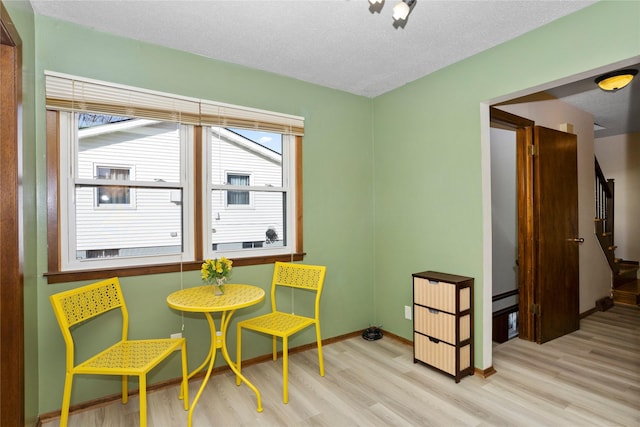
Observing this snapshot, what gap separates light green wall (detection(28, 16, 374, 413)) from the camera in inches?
86.0

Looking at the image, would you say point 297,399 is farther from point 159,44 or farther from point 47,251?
point 159,44

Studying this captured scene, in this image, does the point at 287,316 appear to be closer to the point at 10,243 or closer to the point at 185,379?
the point at 185,379

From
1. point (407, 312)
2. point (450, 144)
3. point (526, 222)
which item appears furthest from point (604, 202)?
point (407, 312)

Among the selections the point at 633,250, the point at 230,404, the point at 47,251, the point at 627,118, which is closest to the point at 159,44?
the point at 47,251

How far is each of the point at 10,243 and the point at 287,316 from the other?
182 cm

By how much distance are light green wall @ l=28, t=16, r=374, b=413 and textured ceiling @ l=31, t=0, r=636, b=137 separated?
137 millimetres

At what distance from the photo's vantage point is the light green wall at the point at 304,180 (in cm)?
218

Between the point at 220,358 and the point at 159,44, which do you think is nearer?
the point at 159,44

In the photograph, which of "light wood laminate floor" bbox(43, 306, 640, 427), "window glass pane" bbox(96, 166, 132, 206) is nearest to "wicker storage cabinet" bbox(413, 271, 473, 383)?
"light wood laminate floor" bbox(43, 306, 640, 427)

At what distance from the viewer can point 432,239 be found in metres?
3.11

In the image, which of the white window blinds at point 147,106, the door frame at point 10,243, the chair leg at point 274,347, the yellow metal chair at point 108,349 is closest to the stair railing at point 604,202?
the white window blinds at point 147,106

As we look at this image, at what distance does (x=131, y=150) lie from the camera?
2.49 metres

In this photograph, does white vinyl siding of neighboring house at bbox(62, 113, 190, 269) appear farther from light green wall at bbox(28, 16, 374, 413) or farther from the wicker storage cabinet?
the wicker storage cabinet

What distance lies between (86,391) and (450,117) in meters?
3.47
